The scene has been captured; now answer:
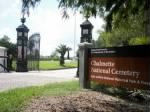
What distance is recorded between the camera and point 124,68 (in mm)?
13297

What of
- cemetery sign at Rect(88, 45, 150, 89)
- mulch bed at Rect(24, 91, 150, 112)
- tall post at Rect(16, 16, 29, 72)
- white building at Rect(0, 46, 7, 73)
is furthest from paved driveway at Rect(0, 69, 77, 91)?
tall post at Rect(16, 16, 29, 72)

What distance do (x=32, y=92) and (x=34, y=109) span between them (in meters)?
2.93

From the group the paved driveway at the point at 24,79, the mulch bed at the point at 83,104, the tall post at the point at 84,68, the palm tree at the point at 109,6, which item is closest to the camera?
the mulch bed at the point at 83,104

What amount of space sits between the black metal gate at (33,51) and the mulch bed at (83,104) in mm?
17446

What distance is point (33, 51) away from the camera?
30656 millimetres

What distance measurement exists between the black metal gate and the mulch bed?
17446 millimetres

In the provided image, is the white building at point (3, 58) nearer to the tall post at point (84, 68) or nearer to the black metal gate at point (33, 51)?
the black metal gate at point (33, 51)

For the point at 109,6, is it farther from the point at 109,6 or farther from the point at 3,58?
the point at 3,58

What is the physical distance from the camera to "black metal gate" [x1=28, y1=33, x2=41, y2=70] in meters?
30.0

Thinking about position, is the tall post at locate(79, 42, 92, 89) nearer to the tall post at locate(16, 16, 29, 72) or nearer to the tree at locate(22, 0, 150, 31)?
the tree at locate(22, 0, 150, 31)

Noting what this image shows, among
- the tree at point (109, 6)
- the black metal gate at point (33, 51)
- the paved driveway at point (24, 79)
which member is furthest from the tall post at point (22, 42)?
the tree at point (109, 6)

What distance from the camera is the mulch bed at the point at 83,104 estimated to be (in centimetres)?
1016

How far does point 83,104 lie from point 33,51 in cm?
2003

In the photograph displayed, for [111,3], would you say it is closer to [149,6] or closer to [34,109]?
[149,6]
